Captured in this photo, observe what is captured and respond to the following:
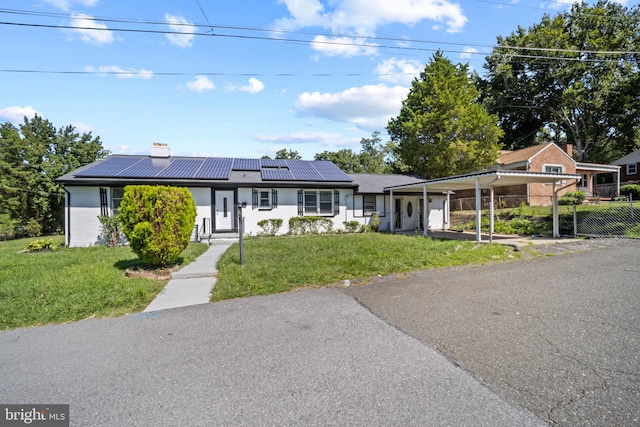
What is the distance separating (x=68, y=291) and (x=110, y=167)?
1019 centimetres

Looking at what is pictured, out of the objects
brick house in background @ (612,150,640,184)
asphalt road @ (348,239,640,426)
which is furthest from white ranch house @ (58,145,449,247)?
brick house in background @ (612,150,640,184)

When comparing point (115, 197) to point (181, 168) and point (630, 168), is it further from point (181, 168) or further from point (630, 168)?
point (630, 168)

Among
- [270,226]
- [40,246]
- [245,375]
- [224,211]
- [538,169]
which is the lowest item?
[245,375]

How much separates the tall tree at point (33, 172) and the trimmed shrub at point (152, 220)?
27238 mm

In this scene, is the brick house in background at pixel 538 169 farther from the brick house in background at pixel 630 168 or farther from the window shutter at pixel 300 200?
the window shutter at pixel 300 200

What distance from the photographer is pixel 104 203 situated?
1244cm

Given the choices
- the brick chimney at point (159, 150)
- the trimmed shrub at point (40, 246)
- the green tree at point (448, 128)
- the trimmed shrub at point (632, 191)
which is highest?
the green tree at point (448, 128)

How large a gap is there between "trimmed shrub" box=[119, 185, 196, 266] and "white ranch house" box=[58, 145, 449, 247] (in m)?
4.78

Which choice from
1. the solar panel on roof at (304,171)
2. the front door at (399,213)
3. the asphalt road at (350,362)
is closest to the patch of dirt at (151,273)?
the asphalt road at (350,362)

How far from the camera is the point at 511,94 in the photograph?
105 feet

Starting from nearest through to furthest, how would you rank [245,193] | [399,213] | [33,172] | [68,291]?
[68,291]
[245,193]
[399,213]
[33,172]

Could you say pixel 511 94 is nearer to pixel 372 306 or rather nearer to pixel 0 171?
pixel 372 306

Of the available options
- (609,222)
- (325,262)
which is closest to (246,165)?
(325,262)

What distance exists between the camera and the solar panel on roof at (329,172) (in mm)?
15445
